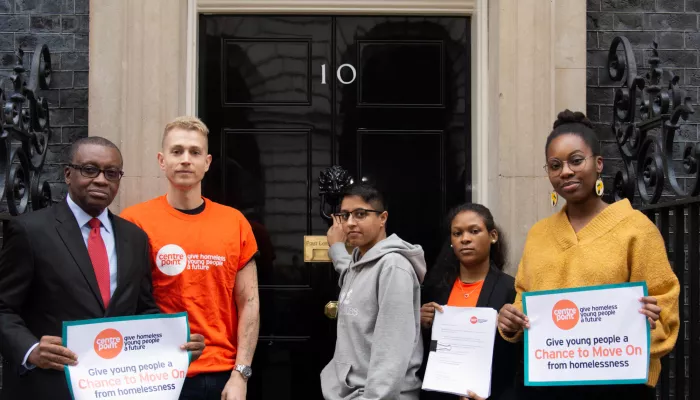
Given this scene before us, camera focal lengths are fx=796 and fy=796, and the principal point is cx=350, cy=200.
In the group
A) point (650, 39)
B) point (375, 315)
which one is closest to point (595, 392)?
point (375, 315)

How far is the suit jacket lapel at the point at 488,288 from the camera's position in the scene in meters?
3.97

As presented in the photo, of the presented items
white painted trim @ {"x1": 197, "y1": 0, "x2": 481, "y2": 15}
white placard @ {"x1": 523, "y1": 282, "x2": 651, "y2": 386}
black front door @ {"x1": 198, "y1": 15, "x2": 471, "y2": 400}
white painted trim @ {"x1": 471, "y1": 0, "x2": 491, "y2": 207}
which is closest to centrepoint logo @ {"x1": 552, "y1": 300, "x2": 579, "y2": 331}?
white placard @ {"x1": 523, "y1": 282, "x2": 651, "y2": 386}

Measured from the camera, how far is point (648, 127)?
4574 millimetres

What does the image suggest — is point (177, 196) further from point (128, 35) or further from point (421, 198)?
point (421, 198)

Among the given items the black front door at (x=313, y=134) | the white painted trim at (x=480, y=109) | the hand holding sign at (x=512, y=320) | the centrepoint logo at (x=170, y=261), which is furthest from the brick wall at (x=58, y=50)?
the hand holding sign at (x=512, y=320)

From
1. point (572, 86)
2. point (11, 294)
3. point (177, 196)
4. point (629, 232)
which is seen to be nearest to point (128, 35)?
point (177, 196)

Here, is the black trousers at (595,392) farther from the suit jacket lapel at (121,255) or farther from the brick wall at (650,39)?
the brick wall at (650,39)

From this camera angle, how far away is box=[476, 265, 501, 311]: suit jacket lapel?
397 centimetres

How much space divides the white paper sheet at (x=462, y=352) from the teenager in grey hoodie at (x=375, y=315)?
0.42 feet

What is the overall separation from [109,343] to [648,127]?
3.15 meters

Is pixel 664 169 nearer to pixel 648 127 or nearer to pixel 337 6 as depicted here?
pixel 648 127

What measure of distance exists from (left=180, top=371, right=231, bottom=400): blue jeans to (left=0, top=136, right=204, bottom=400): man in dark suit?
0.35 m

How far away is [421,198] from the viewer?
5.65 m

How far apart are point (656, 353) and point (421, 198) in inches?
101
